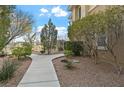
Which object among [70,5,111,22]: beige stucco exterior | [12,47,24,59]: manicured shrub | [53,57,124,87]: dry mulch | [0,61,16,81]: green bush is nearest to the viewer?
[53,57,124,87]: dry mulch

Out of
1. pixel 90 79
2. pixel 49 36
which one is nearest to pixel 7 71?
pixel 90 79

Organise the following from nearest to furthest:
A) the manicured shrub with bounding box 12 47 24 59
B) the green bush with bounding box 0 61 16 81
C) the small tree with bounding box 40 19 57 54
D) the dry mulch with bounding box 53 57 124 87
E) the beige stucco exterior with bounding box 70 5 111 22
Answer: the dry mulch with bounding box 53 57 124 87 → the green bush with bounding box 0 61 16 81 → the beige stucco exterior with bounding box 70 5 111 22 → the manicured shrub with bounding box 12 47 24 59 → the small tree with bounding box 40 19 57 54

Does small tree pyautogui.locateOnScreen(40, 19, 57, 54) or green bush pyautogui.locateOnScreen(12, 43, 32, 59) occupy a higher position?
small tree pyautogui.locateOnScreen(40, 19, 57, 54)

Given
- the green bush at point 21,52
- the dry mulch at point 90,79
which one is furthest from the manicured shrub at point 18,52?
the dry mulch at point 90,79

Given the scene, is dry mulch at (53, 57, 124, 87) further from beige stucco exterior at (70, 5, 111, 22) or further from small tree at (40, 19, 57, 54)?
small tree at (40, 19, 57, 54)

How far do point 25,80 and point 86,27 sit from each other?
4282 mm

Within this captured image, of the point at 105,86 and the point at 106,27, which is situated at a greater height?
the point at 106,27

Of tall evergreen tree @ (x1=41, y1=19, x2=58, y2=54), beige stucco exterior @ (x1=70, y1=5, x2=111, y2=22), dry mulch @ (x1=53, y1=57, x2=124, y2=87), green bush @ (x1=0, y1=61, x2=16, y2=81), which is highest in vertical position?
beige stucco exterior @ (x1=70, y1=5, x2=111, y2=22)

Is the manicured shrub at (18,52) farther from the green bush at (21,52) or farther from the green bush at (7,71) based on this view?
the green bush at (7,71)

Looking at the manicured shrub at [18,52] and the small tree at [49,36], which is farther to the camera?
the small tree at [49,36]

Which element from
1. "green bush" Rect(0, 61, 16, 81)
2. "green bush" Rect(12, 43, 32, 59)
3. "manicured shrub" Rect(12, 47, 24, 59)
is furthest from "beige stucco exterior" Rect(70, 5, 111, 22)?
"manicured shrub" Rect(12, 47, 24, 59)
